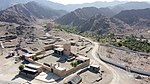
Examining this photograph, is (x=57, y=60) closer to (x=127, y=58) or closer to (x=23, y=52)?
(x=23, y=52)

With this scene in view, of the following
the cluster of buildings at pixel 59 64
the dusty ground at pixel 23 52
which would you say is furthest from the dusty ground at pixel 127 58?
the cluster of buildings at pixel 59 64

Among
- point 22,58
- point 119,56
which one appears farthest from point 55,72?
point 119,56

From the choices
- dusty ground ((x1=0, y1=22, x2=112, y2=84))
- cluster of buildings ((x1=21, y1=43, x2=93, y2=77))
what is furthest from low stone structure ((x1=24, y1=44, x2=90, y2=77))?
dusty ground ((x1=0, y1=22, x2=112, y2=84))

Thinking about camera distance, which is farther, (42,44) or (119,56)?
(42,44)

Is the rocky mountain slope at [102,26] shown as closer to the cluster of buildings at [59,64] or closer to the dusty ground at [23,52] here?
the dusty ground at [23,52]

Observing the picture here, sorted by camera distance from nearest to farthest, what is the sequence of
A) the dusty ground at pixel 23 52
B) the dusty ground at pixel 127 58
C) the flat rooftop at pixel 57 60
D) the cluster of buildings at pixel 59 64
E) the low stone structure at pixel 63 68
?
the dusty ground at pixel 23 52
the low stone structure at pixel 63 68
the cluster of buildings at pixel 59 64
the flat rooftop at pixel 57 60
the dusty ground at pixel 127 58

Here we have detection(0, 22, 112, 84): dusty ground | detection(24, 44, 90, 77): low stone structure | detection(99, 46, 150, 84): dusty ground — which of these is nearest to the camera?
detection(0, 22, 112, 84): dusty ground

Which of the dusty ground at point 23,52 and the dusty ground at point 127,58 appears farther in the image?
the dusty ground at point 127,58

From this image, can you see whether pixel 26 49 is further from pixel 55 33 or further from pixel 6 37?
pixel 55 33

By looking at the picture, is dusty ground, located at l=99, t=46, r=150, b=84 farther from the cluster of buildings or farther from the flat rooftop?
the flat rooftop

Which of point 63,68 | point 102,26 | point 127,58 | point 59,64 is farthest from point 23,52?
point 102,26

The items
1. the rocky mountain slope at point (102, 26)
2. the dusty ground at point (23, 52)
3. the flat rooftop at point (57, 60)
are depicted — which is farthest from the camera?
the rocky mountain slope at point (102, 26)
